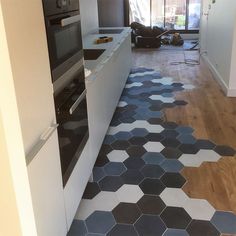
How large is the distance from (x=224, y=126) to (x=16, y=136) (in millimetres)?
2792

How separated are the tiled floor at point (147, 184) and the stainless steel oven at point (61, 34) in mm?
984

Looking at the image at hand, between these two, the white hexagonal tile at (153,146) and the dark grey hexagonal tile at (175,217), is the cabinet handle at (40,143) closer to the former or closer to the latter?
the dark grey hexagonal tile at (175,217)

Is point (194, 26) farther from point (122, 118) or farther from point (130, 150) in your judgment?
point (130, 150)

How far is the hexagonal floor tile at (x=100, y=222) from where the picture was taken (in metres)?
1.91

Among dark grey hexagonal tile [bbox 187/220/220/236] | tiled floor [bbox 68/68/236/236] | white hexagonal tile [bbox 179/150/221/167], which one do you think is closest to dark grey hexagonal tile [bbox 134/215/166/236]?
tiled floor [bbox 68/68/236/236]

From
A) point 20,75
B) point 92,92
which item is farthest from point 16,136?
point 92,92

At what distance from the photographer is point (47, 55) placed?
1347 millimetres

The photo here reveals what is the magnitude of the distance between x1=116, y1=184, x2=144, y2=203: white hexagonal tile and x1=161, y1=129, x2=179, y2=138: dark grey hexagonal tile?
3.01 feet

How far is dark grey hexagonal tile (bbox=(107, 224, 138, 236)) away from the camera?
6.12ft

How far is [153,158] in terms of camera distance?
106 inches

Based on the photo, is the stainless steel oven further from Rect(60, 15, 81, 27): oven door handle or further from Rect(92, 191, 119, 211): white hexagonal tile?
Rect(92, 191, 119, 211): white hexagonal tile

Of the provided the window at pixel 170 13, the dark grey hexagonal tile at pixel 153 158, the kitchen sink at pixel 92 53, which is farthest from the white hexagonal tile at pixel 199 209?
the window at pixel 170 13

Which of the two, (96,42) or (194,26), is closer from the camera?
(96,42)

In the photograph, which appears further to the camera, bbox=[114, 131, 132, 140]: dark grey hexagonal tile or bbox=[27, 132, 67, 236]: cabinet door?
bbox=[114, 131, 132, 140]: dark grey hexagonal tile
